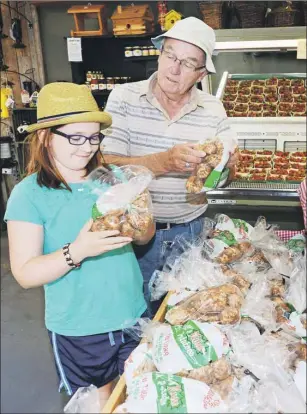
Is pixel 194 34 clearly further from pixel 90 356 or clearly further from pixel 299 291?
pixel 90 356

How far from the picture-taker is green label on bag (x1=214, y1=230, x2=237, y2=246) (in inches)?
64.8

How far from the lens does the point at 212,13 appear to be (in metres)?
2.07

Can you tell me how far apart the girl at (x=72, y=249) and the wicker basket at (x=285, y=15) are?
4.05 feet

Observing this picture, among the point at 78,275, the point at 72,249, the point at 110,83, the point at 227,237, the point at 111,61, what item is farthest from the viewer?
the point at 111,61

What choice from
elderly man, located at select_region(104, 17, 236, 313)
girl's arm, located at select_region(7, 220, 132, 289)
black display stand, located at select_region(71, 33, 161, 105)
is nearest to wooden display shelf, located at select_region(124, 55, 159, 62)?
black display stand, located at select_region(71, 33, 161, 105)

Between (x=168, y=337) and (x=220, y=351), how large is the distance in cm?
13

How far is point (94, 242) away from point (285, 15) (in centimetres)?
161

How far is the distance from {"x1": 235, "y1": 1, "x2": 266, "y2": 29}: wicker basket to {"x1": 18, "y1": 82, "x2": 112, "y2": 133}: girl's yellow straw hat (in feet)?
3.93

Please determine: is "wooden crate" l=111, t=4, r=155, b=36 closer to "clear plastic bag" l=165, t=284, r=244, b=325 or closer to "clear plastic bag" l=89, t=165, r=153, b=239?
"clear plastic bag" l=89, t=165, r=153, b=239

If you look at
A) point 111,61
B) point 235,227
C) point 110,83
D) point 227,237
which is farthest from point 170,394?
point 111,61

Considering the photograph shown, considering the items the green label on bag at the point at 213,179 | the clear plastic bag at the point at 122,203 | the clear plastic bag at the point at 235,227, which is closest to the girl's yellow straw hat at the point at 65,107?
the clear plastic bag at the point at 122,203

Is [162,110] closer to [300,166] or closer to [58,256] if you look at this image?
[58,256]

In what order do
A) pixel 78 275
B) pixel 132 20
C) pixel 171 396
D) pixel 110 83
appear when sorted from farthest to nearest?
pixel 110 83, pixel 132 20, pixel 78 275, pixel 171 396

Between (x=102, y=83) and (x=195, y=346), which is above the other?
(x=102, y=83)
